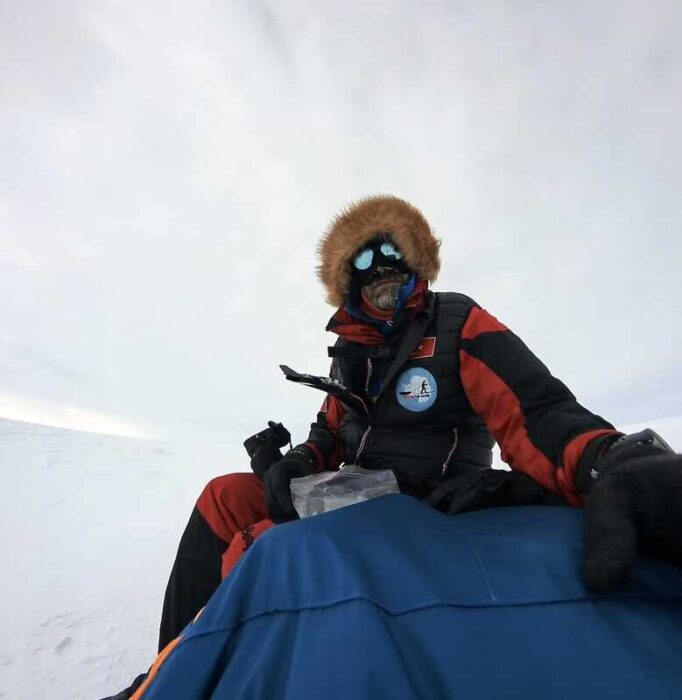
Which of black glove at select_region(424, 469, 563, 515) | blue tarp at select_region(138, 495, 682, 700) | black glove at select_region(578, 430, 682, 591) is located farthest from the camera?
black glove at select_region(424, 469, 563, 515)

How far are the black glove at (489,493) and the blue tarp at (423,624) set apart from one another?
319mm

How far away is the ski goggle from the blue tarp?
1328mm

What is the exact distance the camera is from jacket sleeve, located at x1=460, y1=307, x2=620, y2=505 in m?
1.14

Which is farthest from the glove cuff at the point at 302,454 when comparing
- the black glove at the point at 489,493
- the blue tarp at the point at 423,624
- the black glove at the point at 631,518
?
the black glove at the point at 631,518

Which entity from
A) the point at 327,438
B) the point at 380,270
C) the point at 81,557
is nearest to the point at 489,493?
the point at 327,438

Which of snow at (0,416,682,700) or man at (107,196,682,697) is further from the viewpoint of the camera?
snow at (0,416,682,700)

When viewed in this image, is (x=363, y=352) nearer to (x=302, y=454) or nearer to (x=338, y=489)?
(x=302, y=454)

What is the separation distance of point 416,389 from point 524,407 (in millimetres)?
384

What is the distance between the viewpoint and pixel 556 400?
133 cm

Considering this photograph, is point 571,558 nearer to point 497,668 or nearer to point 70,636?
point 497,668

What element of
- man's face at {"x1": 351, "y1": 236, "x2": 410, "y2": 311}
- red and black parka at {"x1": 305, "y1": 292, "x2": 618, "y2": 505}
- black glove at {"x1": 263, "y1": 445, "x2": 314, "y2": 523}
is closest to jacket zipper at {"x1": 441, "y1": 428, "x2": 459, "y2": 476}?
red and black parka at {"x1": 305, "y1": 292, "x2": 618, "y2": 505}

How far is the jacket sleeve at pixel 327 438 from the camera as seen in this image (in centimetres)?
186

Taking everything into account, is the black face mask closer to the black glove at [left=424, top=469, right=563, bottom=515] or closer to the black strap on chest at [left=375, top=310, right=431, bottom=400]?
the black strap on chest at [left=375, top=310, right=431, bottom=400]

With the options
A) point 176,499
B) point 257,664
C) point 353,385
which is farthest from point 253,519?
point 176,499
